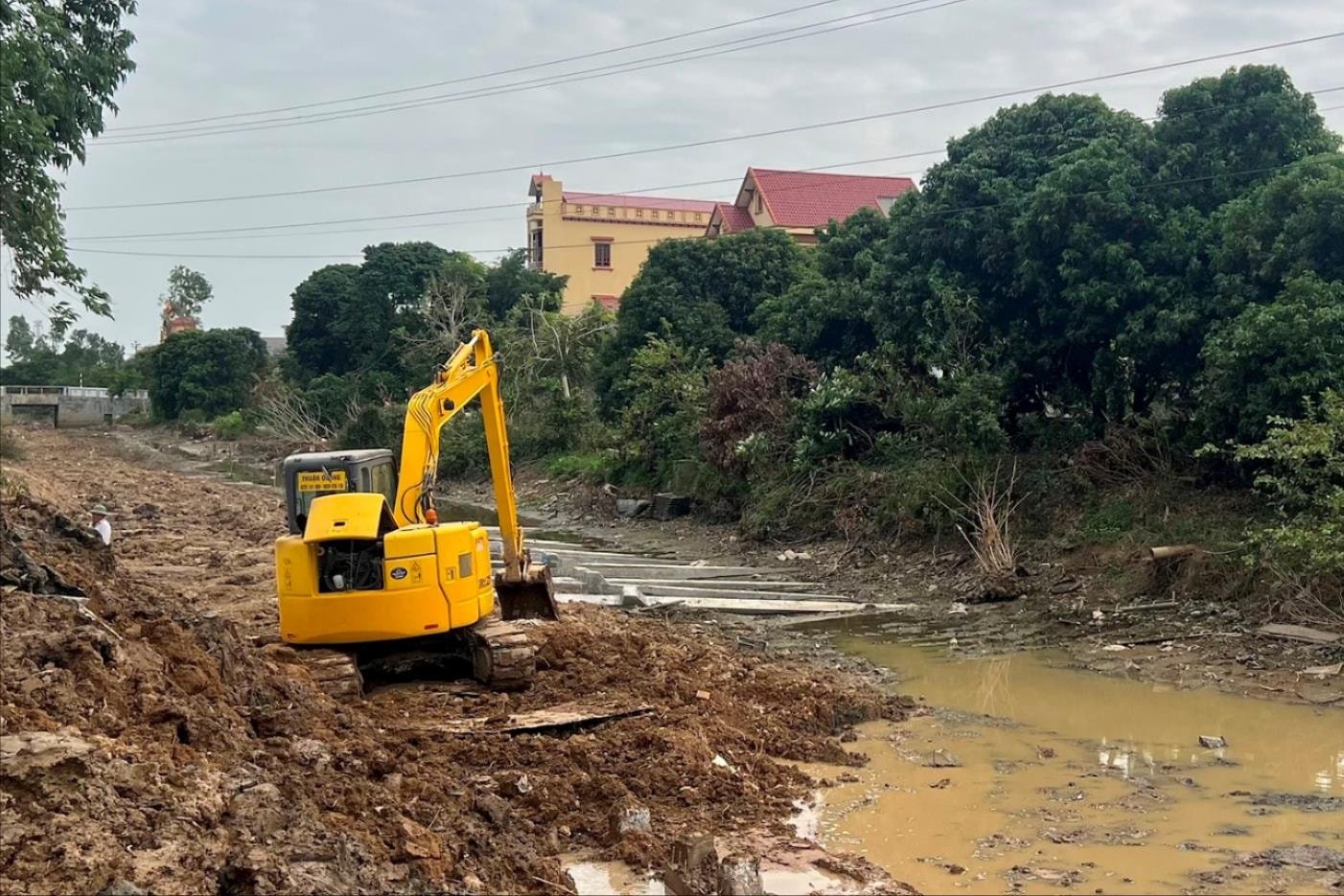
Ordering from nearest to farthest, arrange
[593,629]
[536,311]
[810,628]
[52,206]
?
[52,206] < [593,629] < [810,628] < [536,311]

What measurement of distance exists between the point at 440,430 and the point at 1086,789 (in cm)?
617

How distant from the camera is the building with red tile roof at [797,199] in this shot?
47.2 m

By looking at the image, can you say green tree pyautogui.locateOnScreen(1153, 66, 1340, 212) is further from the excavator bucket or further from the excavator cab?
the excavator cab

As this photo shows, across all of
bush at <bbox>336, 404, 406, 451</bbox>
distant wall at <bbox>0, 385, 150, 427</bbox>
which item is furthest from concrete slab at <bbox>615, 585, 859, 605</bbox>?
distant wall at <bbox>0, 385, 150, 427</bbox>

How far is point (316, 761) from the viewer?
702 centimetres

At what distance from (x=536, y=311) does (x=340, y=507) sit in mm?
30568

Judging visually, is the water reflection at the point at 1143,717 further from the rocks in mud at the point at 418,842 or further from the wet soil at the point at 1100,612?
the rocks in mud at the point at 418,842

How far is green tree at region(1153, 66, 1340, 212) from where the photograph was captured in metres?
16.8

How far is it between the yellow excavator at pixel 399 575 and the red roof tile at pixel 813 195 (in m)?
36.7

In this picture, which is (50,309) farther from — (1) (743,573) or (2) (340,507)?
(1) (743,573)

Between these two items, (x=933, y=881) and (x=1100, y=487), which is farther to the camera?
(x=1100, y=487)

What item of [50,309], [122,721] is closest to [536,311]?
[50,309]

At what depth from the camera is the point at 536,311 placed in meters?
39.4

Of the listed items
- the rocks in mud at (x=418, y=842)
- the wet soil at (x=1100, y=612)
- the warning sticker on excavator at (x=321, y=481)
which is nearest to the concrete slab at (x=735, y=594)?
the wet soil at (x=1100, y=612)
